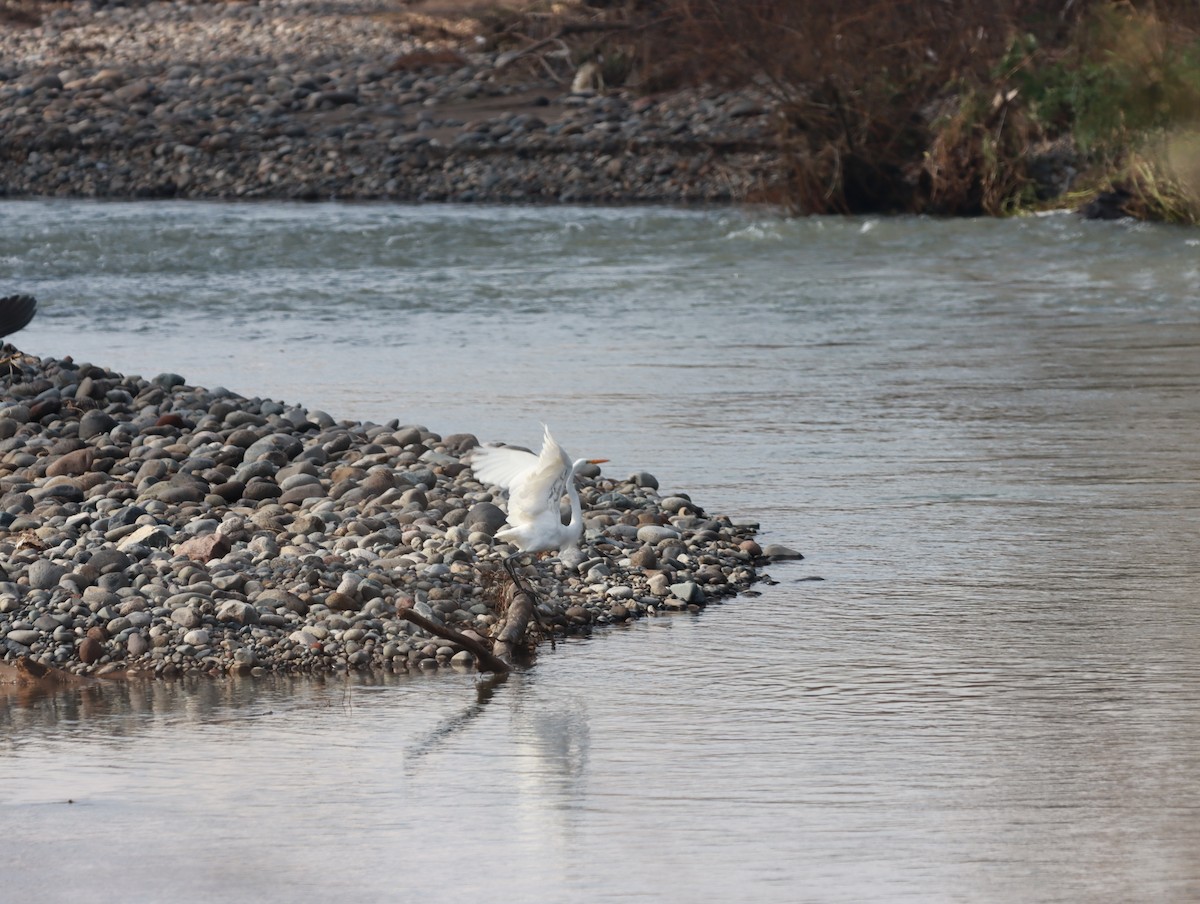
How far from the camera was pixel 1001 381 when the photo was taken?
1166cm

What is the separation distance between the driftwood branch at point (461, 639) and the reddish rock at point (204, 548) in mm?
1043

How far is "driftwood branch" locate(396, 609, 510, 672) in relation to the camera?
6.30 m

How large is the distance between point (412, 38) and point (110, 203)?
984cm

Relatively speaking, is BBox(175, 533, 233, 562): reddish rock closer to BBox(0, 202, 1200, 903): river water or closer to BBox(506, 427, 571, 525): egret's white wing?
BBox(0, 202, 1200, 903): river water

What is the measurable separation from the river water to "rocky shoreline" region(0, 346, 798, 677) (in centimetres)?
24

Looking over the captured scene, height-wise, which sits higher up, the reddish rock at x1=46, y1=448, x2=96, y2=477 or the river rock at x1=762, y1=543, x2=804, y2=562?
the reddish rock at x1=46, y1=448, x2=96, y2=477

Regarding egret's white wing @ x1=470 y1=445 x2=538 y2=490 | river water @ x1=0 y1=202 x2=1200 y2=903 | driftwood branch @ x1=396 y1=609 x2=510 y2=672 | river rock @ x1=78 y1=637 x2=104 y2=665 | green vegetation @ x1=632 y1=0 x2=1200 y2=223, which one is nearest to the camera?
river water @ x1=0 y1=202 x2=1200 y2=903

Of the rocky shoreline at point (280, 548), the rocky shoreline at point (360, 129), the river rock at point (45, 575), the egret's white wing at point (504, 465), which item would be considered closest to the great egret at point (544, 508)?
the egret's white wing at point (504, 465)

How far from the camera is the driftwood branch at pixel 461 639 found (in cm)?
630

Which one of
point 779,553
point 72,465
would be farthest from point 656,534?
point 72,465

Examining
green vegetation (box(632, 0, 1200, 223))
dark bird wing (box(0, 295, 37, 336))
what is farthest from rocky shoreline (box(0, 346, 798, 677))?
green vegetation (box(632, 0, 1200, 223))

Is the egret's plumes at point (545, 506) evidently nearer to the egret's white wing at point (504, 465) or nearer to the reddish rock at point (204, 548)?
the egret's white wing at point (504, 465)

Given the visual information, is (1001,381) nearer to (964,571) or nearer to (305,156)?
(964,571)

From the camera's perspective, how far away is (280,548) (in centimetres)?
734
